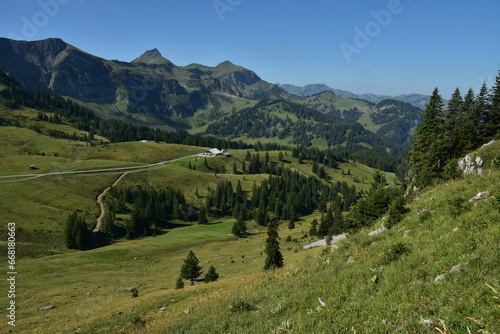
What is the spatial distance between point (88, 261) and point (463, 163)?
91917 millimetres

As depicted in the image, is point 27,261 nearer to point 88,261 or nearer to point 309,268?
point 88,261

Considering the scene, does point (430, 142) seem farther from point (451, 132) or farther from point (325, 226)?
point (325, 226)

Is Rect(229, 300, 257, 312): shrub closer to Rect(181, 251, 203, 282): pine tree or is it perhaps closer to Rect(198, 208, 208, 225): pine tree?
Rect(181, 251, 203, 282): pine tree

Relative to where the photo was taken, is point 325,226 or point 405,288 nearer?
point 405,288

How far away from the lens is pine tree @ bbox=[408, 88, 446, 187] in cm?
4891

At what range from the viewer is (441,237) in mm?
12930

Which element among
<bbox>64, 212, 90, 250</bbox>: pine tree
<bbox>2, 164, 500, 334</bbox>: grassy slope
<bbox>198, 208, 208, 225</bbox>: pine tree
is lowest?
<bbox>198, 208, 208, 225</bbox>: pine tree

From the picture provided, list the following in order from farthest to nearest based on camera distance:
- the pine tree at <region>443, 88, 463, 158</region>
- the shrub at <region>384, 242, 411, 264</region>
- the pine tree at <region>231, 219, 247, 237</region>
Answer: the pine tree at <region>231, 219, 247, 237</region> → the pine tree at <region>443, 88, 463, 158</region> → the shrub at <region>384, 242, 411, 264</region>

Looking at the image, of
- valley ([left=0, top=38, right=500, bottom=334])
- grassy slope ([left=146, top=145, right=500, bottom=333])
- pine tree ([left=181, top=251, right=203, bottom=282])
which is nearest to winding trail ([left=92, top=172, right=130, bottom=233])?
valley ([left=0, top=38, right=500, bottom=334])

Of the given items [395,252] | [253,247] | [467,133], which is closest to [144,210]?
[253,247]

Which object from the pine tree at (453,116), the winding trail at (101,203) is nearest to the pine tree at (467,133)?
the pine tree at (453,116)

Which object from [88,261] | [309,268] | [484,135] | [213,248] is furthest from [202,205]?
[309,268]

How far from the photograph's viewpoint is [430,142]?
177 feet

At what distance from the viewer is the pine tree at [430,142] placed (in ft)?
160
